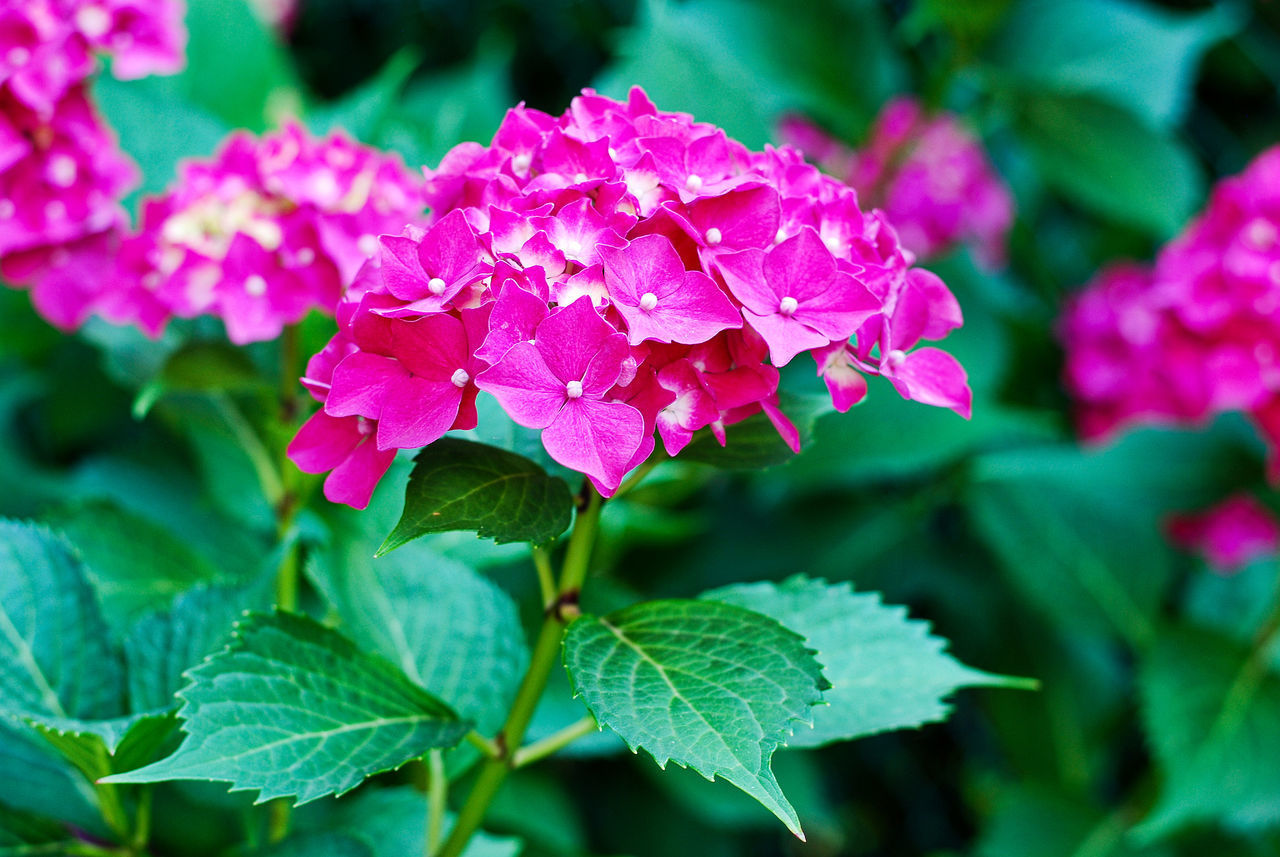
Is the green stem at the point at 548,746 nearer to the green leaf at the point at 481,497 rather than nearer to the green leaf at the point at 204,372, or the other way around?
the green leaf at the point at 481,497

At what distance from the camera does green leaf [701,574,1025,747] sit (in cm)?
70

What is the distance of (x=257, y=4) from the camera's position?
182 cm

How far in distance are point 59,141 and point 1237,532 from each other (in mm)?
1614

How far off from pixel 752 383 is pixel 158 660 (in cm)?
48

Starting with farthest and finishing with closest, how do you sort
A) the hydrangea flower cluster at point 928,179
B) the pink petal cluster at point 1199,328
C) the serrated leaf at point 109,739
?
the hydrangea flower cluster at point 928,179, the pink petal cluster at point 1199,328, the serrated leaf at point 109,739

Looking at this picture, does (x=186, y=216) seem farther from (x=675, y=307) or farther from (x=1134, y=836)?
(x=1134, y=836)

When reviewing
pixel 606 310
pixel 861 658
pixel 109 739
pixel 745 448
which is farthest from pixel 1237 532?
pixel 109 739

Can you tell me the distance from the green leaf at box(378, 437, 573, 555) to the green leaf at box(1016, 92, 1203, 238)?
4.33ft

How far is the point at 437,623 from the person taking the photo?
83 centimetres

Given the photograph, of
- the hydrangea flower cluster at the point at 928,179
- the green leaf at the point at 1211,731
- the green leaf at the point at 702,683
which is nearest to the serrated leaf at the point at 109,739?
the green leaf at the point at 702,683

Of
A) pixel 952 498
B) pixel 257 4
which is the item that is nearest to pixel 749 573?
pixel 952 498

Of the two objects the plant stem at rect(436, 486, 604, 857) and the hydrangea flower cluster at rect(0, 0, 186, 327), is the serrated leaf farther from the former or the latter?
the hydrangea flower cluster at rect(0, 0, 186, 327)

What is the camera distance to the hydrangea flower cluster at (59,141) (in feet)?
3.03

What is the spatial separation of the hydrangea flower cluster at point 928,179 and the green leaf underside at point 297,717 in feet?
4.09
